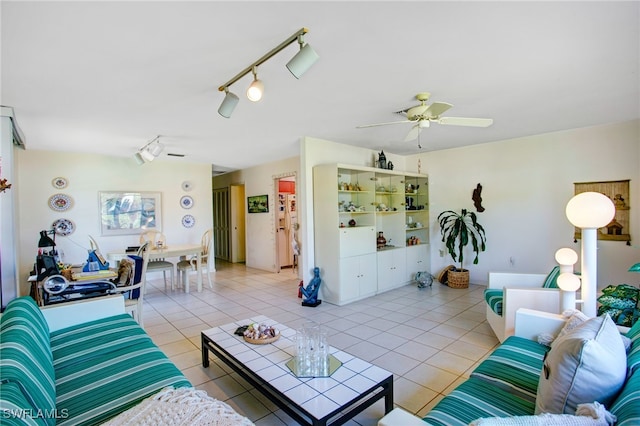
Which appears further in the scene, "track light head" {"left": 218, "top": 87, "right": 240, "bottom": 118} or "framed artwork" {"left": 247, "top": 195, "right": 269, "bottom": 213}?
"framed artwork" {"left": 247, "top": 195, "right": 269, "bottom": 213}

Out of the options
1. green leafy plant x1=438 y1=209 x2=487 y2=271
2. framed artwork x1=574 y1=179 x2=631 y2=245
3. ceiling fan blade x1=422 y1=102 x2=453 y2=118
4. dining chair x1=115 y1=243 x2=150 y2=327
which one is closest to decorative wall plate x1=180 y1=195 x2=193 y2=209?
dining chair x1=115 y1=243 x2=150 y2=327

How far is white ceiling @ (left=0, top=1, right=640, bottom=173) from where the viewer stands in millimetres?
1674

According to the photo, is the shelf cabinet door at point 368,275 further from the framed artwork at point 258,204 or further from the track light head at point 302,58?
the track light head at point 302,58

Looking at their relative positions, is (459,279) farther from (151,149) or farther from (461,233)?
(151,149)

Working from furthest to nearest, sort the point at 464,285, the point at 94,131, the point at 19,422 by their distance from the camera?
the point at 464,285, the point at 94,131, the point at 19,422

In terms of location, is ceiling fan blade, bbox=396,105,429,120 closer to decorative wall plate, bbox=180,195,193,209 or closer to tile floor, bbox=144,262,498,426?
tile floor, bbox=144,262,498,426

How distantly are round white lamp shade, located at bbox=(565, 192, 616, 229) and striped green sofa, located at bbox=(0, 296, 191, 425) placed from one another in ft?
8.42

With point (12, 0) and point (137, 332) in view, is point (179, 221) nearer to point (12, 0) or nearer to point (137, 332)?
point (137, 332)

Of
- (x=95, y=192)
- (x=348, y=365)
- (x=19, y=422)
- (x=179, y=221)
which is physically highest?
(x=95, y=192)

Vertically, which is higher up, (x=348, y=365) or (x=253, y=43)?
(x=253, y=43)

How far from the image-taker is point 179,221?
633cm

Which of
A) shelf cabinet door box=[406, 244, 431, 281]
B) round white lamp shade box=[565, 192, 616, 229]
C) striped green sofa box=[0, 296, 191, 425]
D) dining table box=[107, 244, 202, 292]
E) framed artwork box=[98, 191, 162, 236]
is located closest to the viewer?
striped green sofa box=[0, 296, 191, 425]

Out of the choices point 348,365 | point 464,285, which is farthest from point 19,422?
point 464,285

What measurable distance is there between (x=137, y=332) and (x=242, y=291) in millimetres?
2922
